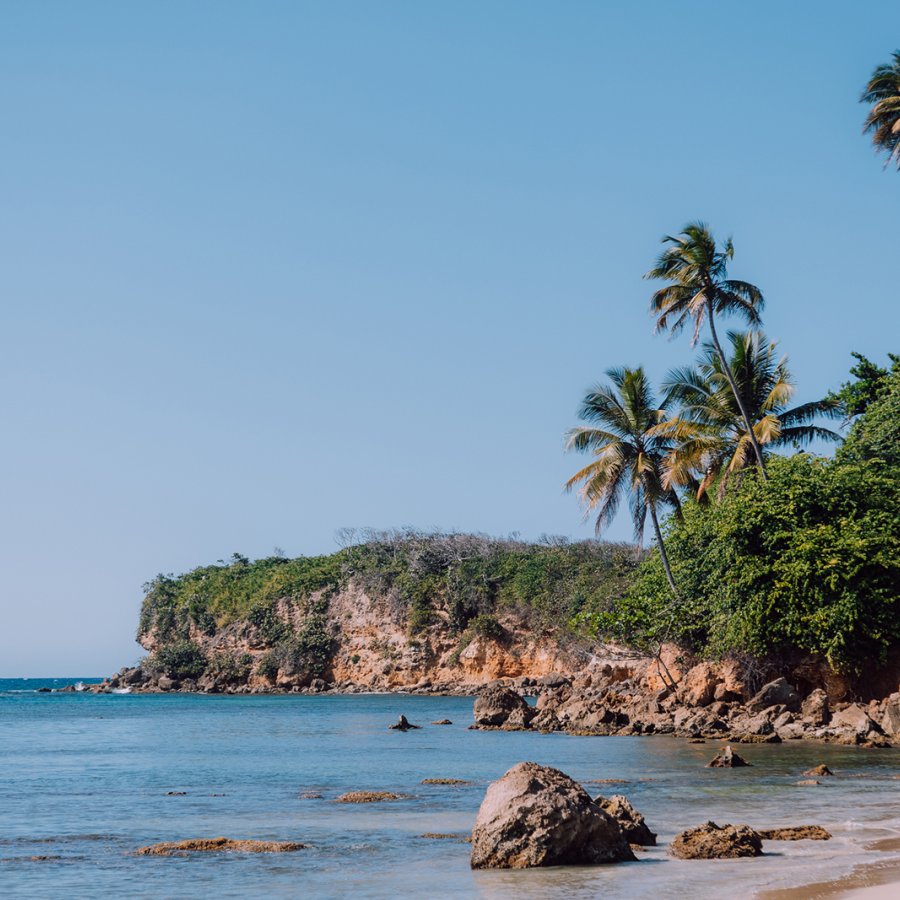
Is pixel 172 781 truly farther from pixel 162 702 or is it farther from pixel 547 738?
pixel 162 702

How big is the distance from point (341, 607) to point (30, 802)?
6408 centimetres

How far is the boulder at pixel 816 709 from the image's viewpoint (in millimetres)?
30047

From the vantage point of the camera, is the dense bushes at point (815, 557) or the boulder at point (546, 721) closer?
the dense bushes at point (815, 557)

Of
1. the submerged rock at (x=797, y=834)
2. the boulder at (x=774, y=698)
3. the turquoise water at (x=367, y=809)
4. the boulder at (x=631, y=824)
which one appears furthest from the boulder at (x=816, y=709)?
the boulder at (x=631, y=824)

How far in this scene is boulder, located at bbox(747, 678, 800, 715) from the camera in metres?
31.8

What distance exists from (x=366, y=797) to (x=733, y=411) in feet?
73.3

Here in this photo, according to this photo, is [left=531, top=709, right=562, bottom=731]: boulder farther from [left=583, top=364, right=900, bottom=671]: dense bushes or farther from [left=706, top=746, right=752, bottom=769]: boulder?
[left=706, top=746, right=752, bottom=769]: boulder

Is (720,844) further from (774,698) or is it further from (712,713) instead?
(712,713)

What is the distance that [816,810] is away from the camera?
55.4 ft

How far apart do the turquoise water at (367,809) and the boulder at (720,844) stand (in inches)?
9.6

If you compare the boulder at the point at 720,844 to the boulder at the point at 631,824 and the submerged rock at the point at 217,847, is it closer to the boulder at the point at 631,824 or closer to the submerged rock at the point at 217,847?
the boulder at the point at 631,824

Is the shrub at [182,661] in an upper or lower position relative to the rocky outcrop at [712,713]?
upper

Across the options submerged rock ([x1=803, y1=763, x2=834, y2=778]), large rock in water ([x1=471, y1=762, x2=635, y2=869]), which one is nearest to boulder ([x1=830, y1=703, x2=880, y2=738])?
submerged rock ([x1=803, y1=763, x2=834, y2=778])

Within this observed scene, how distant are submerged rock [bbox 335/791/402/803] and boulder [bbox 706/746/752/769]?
23.4 feet
